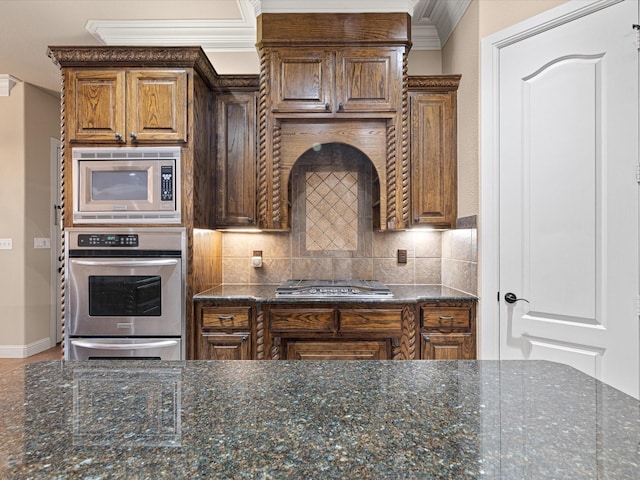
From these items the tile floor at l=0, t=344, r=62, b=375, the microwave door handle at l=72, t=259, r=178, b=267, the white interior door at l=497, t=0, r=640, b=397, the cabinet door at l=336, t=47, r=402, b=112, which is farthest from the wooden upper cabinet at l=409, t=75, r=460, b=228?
the tile floor at l=0, t=344, r=62, b=375

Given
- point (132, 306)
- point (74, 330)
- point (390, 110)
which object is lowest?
point (74, 330)

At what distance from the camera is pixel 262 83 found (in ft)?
8.40

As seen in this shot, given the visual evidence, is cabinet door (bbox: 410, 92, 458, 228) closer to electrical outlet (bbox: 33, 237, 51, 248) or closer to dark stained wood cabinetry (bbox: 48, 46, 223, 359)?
dark stained wood cabinetry (bbox: 48, 46, 223, 359)

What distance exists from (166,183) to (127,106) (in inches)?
21.6

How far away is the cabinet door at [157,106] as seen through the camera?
2.34 m

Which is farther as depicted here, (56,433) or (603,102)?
(603,102)

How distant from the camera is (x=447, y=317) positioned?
2355mm

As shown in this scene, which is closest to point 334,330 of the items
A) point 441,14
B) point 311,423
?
point 311,423

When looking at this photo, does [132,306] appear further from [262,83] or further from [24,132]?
[24,132]

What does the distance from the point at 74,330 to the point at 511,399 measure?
8.18 feet

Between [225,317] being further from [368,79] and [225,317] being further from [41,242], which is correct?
[41,242]

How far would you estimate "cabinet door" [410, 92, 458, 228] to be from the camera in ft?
8.65

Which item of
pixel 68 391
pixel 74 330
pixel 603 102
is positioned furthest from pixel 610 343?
pixel 74 330

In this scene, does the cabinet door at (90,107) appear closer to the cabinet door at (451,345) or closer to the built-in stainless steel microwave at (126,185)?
the built-in stainless steel microwave at (126,185)
